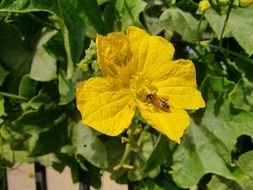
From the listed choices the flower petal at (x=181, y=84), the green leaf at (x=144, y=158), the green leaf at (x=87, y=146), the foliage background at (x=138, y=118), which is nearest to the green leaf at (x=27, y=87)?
the foliage background at (x=138, y=118)

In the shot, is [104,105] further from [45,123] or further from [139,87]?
[45,123]

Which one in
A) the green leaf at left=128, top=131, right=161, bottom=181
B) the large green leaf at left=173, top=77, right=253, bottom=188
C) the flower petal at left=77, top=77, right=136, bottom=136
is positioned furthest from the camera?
the green leaf at left=128, top=131, right=161, bottom=181

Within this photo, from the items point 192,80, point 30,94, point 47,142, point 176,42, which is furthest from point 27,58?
point 192,80

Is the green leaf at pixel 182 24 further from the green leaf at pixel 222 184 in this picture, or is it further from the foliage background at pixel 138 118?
the green leaf at pixel 222 184

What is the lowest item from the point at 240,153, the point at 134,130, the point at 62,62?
the point at 240,153

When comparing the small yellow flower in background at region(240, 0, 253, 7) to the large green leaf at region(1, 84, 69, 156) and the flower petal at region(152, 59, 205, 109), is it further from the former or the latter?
the large green leaf at region(1, 84, 69, 156)

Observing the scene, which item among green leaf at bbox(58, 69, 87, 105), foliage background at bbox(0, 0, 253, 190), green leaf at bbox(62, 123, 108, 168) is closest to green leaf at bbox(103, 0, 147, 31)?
foliage background at bbox(0, 0, 253, 190)

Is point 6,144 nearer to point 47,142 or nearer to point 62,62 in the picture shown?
point 47,142
